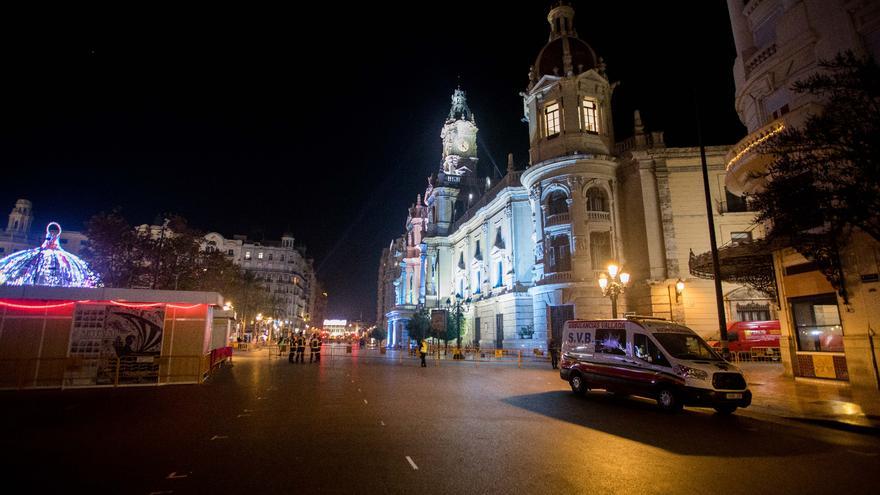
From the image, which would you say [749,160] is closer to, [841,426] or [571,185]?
[841,426]

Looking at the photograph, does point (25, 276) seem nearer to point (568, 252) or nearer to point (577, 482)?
point (577, 482)

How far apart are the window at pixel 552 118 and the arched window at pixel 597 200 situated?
17.9ft

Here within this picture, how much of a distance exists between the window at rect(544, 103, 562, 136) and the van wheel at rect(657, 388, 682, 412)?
26.2 m

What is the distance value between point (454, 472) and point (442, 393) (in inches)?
307

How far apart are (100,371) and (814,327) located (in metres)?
26.0

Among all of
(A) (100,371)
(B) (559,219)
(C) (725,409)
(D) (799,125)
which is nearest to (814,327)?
(D) (799,125)

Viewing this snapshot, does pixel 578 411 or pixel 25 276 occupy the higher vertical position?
pixel 25 276

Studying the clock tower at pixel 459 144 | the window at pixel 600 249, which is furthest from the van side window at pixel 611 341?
the clock tower at pixel 459 144

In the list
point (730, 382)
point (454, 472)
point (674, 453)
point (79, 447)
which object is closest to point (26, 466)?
point (79, 447)

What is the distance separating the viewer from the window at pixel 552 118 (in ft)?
111

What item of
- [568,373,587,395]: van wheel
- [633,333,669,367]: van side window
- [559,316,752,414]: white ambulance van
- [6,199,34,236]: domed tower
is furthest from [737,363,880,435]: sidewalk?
[6,199,34,236]: domed tower

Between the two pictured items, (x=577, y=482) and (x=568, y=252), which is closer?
(x=577, y=482)

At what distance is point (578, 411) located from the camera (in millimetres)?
10492

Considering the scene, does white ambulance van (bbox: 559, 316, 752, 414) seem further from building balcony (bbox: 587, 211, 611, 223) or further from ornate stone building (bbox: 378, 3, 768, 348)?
building balcony (bbox: 587, 211, 611, 223)
